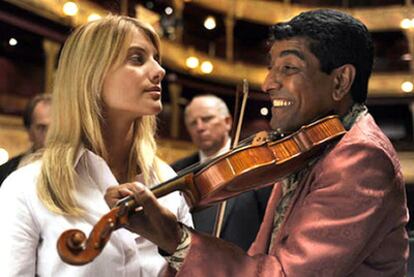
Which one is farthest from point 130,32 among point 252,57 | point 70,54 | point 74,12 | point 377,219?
point 252,57

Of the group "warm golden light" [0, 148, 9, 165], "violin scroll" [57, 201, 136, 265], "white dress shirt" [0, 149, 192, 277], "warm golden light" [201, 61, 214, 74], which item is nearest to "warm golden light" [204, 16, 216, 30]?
"warm golden light" [201, 61, 214, 74]

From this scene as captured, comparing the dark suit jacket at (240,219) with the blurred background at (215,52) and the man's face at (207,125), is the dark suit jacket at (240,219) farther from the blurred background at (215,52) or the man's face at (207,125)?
the blurred background at (215,52)

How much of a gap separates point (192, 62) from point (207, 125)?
8.56 m

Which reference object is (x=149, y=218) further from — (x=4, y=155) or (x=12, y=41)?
(x=12, y=41)

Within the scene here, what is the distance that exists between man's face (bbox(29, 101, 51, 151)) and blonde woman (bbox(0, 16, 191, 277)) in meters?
1.62

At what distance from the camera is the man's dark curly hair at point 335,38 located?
1421 millimetres

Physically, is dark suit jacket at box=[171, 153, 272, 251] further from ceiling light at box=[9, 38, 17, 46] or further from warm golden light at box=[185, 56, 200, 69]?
warm golden light at box=[185, 56, 200, 69]

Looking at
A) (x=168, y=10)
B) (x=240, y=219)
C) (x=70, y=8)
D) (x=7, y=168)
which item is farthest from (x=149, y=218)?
(x=168, y=10)

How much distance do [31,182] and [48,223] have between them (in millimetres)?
117

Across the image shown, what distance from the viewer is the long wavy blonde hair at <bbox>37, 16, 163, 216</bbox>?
5.11 feet

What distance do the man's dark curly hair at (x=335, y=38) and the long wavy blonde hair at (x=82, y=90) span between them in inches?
16.5

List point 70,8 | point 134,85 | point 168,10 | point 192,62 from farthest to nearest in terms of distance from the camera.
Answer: point 192,62 < point 168,10 < point 70,8 < point 134,85

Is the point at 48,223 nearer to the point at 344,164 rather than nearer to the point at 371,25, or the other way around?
the point at 344,164

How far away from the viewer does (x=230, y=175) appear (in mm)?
1243
